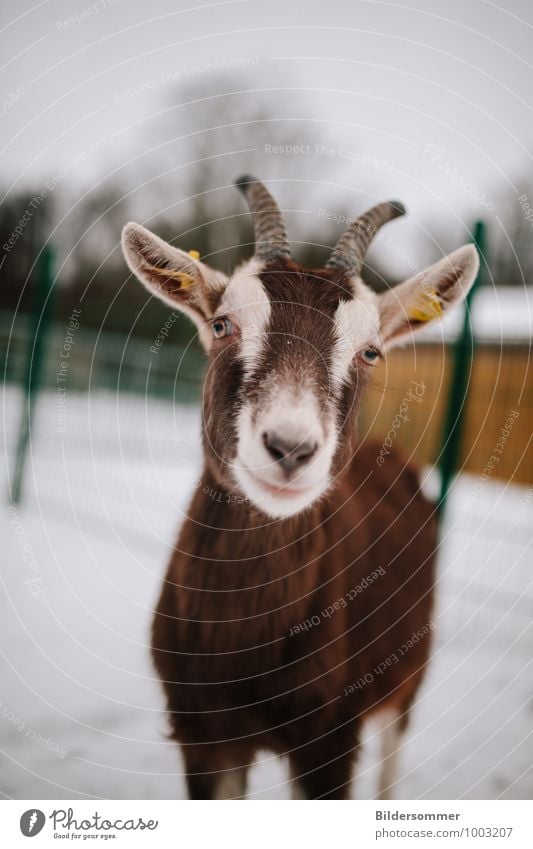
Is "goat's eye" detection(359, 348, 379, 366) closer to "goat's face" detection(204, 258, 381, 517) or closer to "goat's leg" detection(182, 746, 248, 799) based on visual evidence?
"goat's face" detection(204, 258, 381, 517)

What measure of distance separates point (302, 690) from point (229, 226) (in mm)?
859

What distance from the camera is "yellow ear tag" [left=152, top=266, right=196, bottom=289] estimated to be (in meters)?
1.00

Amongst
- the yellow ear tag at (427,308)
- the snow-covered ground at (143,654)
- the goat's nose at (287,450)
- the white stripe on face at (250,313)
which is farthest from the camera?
the snow-covered ground at (143,654)

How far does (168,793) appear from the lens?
1.12 metres

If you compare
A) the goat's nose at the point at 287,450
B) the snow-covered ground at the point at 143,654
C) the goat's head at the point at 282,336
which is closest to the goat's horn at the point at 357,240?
the goat's head at the point at 282,336

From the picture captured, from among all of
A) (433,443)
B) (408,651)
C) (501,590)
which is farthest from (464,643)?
(408,651)

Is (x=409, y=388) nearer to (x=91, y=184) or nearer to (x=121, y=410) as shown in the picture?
(x=91, y=184)

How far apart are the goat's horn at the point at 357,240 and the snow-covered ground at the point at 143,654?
0.60m

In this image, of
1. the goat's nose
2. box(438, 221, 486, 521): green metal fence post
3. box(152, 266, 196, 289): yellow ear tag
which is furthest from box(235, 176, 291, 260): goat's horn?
box(438, 221, 486, 521): green metal fence post

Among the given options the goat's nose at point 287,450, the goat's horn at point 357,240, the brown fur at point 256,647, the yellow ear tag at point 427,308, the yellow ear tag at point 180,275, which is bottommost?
the brown fur at point 256,647

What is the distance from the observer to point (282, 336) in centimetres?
96

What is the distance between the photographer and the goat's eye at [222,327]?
985 millimetres

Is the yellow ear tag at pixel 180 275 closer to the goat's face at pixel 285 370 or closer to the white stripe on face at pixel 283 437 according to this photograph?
the goat's face at pixel 285 370

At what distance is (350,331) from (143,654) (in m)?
0.91
